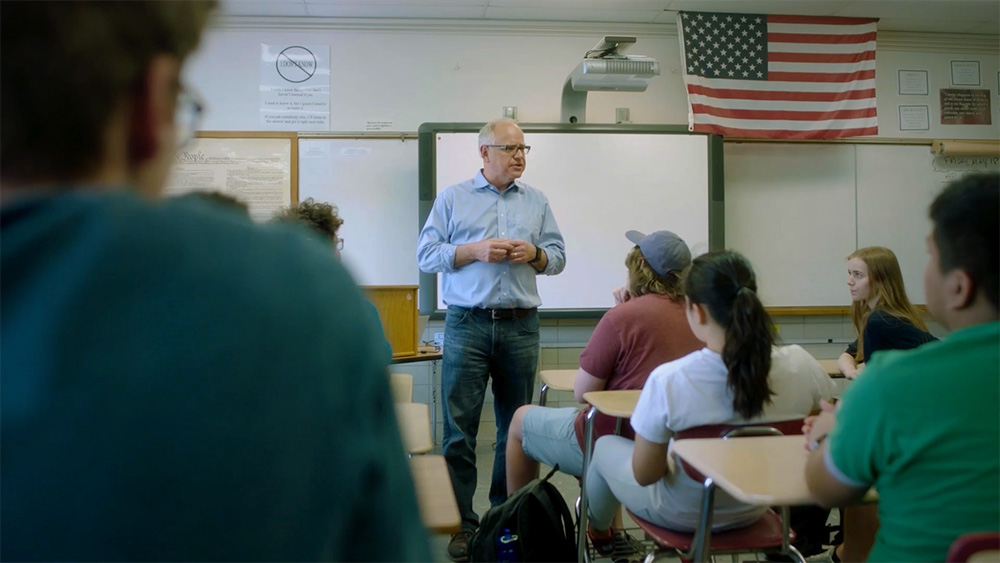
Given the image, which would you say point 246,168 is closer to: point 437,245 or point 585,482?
point 437,245

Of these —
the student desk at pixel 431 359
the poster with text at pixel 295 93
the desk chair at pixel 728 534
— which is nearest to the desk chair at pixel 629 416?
the desk chair at pixel 728 534

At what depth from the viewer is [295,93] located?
461 cm

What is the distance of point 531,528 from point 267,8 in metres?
3.78

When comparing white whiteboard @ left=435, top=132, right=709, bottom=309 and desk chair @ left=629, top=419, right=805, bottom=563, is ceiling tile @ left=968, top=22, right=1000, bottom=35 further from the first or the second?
desk chair @ left=629, top=419, right=805, bottom=563

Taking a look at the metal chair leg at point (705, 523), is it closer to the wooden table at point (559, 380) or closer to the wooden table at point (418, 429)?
the wooden table at point (418, 429)

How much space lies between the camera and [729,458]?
4.80 ft

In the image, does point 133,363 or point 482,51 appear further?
point 482,51

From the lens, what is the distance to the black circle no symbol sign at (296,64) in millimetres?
4602

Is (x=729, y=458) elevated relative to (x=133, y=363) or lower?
lower

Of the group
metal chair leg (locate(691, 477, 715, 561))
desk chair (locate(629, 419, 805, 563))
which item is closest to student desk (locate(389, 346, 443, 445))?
desk chair (locate(629, 419, 805, 563))

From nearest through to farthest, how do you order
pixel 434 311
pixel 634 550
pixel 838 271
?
pixel 634 550 → pixel 434 311 → pixel 838 271

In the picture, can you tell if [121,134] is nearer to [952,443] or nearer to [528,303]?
[952,443]

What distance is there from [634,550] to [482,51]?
3374mm

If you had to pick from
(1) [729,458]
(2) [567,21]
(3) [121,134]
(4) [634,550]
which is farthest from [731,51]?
(3) [121,134]
